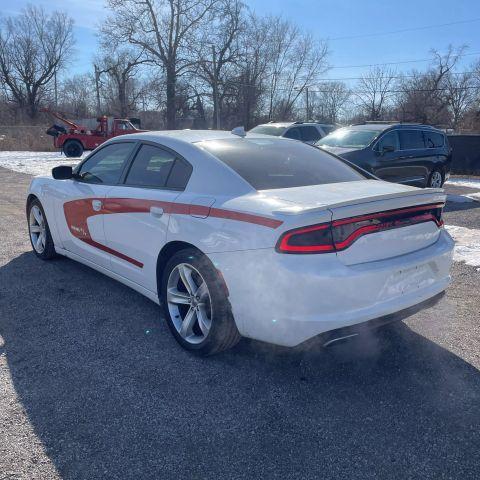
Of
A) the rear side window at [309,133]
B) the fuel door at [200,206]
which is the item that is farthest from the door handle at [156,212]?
the rear side window at [309,133]

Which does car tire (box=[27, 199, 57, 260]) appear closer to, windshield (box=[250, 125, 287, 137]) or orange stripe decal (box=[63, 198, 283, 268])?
orange stripe decal (box=[63, 198, 283, 268])

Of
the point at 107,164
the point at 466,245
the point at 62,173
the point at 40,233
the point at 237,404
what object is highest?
the point at 107,164

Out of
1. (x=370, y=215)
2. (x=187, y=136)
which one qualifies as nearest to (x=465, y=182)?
(x=187, y=136)

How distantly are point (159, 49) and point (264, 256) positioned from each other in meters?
42.6

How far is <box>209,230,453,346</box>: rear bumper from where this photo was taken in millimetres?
2527

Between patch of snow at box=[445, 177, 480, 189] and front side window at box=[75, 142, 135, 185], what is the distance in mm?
12042

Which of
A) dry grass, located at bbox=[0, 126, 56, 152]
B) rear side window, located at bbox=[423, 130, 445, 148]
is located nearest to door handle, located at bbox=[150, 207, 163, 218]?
rear side window, located at bbox=[423, 130, 445, 148]

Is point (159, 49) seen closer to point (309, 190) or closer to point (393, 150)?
point (393, 150)

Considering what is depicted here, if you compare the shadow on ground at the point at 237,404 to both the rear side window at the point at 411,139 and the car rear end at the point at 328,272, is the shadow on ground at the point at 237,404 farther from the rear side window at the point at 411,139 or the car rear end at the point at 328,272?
the rear side window at the point at 411,139

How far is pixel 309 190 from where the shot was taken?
122 inches

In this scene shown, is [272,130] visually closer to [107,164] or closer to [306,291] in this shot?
[107,164]

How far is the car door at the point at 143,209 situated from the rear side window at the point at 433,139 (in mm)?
8442

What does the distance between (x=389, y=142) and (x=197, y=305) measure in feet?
24.6

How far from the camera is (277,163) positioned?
139 inches
